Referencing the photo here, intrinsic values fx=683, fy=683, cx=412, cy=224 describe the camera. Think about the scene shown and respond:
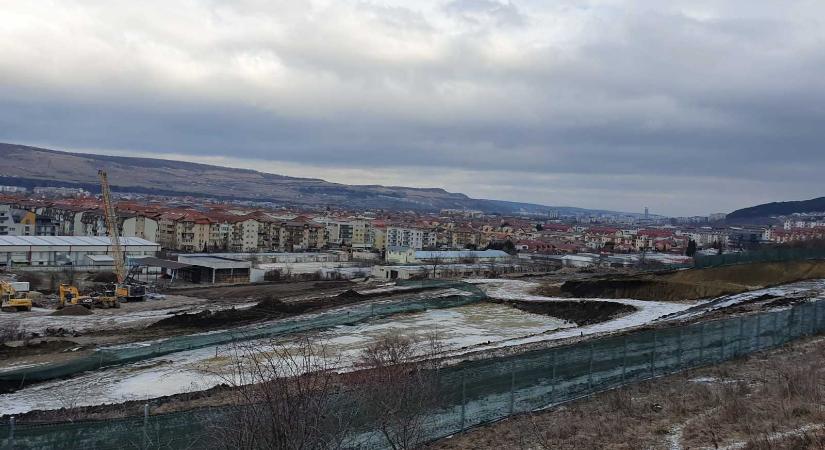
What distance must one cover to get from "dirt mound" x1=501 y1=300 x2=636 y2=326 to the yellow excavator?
3157cm

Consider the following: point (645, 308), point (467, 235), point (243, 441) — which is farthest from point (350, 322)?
point (467, 235)

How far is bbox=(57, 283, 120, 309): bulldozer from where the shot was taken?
153 ft

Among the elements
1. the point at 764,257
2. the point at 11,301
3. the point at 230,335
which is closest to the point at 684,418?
the point at 230,335

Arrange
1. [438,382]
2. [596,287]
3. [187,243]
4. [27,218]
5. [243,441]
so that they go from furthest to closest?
[187,243] → [27,218] → [596,287] → [438,382] → [243,441]

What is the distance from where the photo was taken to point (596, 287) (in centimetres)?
4953

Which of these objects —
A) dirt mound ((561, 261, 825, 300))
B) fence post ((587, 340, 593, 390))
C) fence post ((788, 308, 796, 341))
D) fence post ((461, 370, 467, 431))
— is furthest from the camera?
dirt mound ((561, 261, 825, 300))

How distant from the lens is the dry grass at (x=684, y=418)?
1109 cm

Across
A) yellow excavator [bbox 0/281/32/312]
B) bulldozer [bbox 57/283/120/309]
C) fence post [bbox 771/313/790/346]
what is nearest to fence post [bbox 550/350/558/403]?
fence post [bbox 771/313/790/346]

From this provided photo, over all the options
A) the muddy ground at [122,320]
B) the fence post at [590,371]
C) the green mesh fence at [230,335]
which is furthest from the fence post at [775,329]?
the muddy ground at [122,320]

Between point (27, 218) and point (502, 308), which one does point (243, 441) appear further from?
point (27, 218)

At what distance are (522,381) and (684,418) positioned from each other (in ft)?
10.3

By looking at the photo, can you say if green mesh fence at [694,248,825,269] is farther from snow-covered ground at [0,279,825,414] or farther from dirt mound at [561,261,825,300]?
snow-covered ground at [0,279,825,414]

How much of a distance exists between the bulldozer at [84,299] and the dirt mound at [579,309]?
27.8 metres

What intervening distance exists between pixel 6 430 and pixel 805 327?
2233cm
